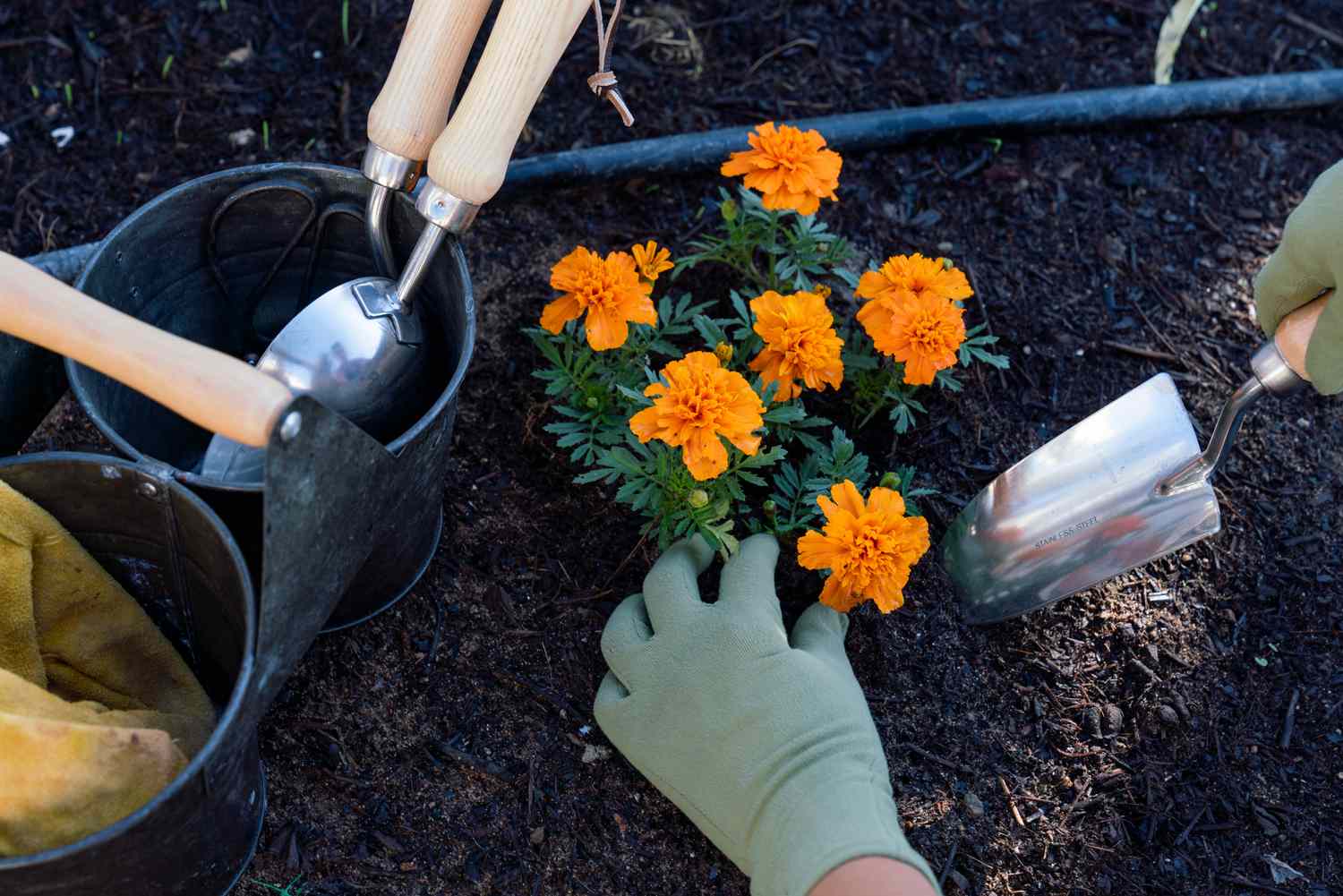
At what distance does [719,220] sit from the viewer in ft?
7.90

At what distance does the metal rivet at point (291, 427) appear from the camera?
1102 millimetres

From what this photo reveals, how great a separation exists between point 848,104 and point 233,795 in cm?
208

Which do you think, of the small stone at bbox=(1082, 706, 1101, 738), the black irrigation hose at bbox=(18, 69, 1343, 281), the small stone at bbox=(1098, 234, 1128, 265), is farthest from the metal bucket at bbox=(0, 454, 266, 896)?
the small stone at bbox=(1098, 234, 1128, 265)

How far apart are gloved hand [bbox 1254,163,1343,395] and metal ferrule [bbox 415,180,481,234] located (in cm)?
117

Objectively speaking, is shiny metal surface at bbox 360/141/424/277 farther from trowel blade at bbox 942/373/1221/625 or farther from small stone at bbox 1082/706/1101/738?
small stone at bbox 1082/706/1101/738

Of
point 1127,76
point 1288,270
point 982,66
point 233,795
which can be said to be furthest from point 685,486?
point 1127,76

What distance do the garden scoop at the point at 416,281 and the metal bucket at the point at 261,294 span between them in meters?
0.06

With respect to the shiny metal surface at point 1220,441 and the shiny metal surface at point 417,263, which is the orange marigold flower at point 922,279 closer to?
the shiny metal surface at point 1220,441

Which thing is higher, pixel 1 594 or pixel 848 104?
pixel 848 104

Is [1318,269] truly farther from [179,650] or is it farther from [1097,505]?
[179,650]

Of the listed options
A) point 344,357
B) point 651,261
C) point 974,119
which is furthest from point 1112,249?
point 344,357

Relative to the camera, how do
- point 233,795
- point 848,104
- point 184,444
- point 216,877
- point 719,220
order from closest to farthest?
1. point 233,795
2. point 216,877
3. point 184,444
4. point 719,220
5. point 848,104

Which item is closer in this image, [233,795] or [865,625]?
[233,795]

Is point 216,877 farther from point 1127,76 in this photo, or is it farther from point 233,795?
point 1127,76
